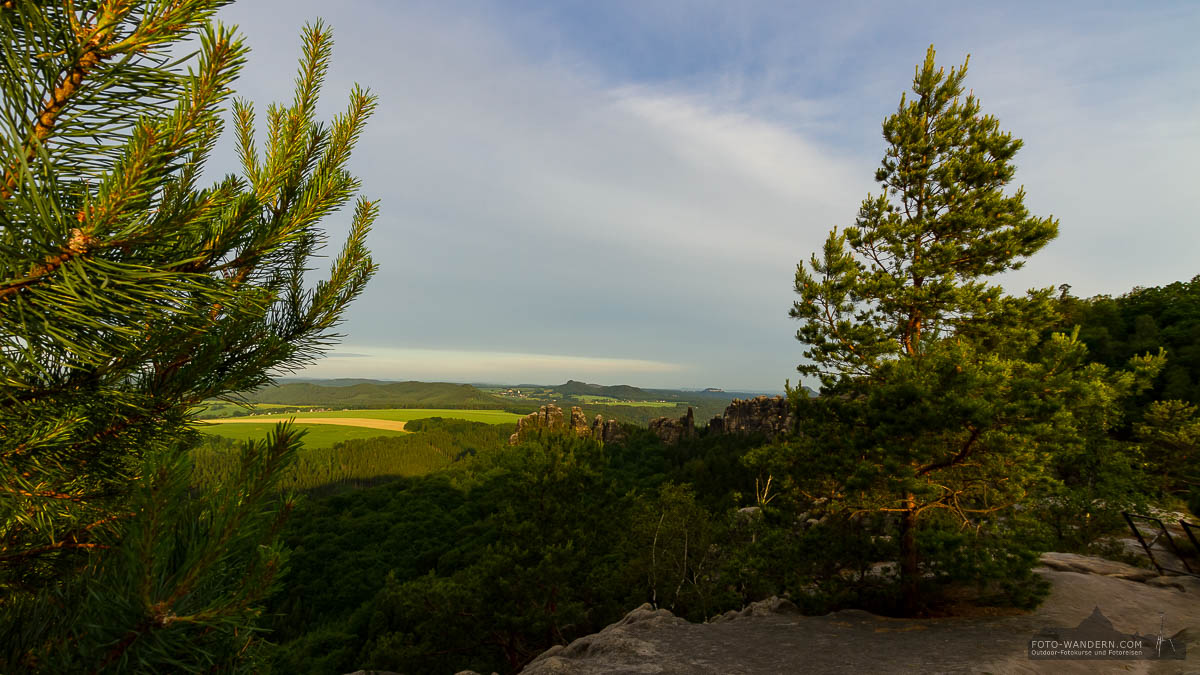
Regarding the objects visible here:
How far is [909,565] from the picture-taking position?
9.55 m

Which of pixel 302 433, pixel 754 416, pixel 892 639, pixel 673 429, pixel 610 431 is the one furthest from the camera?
pixel 673 429

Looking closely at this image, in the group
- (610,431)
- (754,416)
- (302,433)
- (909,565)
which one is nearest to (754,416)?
(754,416)

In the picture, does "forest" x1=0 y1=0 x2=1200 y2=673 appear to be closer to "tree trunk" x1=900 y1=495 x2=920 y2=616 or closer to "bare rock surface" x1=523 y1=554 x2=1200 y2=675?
"tree trunk" x1=900 y1=495 x2=920 y2=616

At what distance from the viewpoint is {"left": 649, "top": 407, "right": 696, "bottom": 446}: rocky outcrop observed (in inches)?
3810

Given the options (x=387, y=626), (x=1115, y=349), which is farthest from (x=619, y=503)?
(x=1115, y=349)

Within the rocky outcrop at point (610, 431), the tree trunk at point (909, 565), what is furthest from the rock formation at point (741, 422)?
the tree trunk at point (909, 565)

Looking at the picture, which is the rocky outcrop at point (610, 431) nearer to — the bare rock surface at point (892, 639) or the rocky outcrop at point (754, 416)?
the rocky outcrop at point (754, 416)

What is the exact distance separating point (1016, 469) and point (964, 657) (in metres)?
3.63

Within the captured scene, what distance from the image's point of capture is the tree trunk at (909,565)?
944cm

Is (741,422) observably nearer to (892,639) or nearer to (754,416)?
(754,416)

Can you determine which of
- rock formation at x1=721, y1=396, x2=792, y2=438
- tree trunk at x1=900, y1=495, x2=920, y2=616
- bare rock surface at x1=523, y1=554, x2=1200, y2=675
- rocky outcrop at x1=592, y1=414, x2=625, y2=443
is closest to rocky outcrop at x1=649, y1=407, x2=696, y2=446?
rocky outcrop at x1=592, y1=414, x2=625, y2=443

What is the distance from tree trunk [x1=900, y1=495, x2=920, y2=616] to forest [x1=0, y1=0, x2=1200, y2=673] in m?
0.06

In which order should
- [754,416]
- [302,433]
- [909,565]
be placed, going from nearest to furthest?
[302,433] < [909,565] < [754,416]

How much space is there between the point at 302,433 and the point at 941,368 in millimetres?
9993
